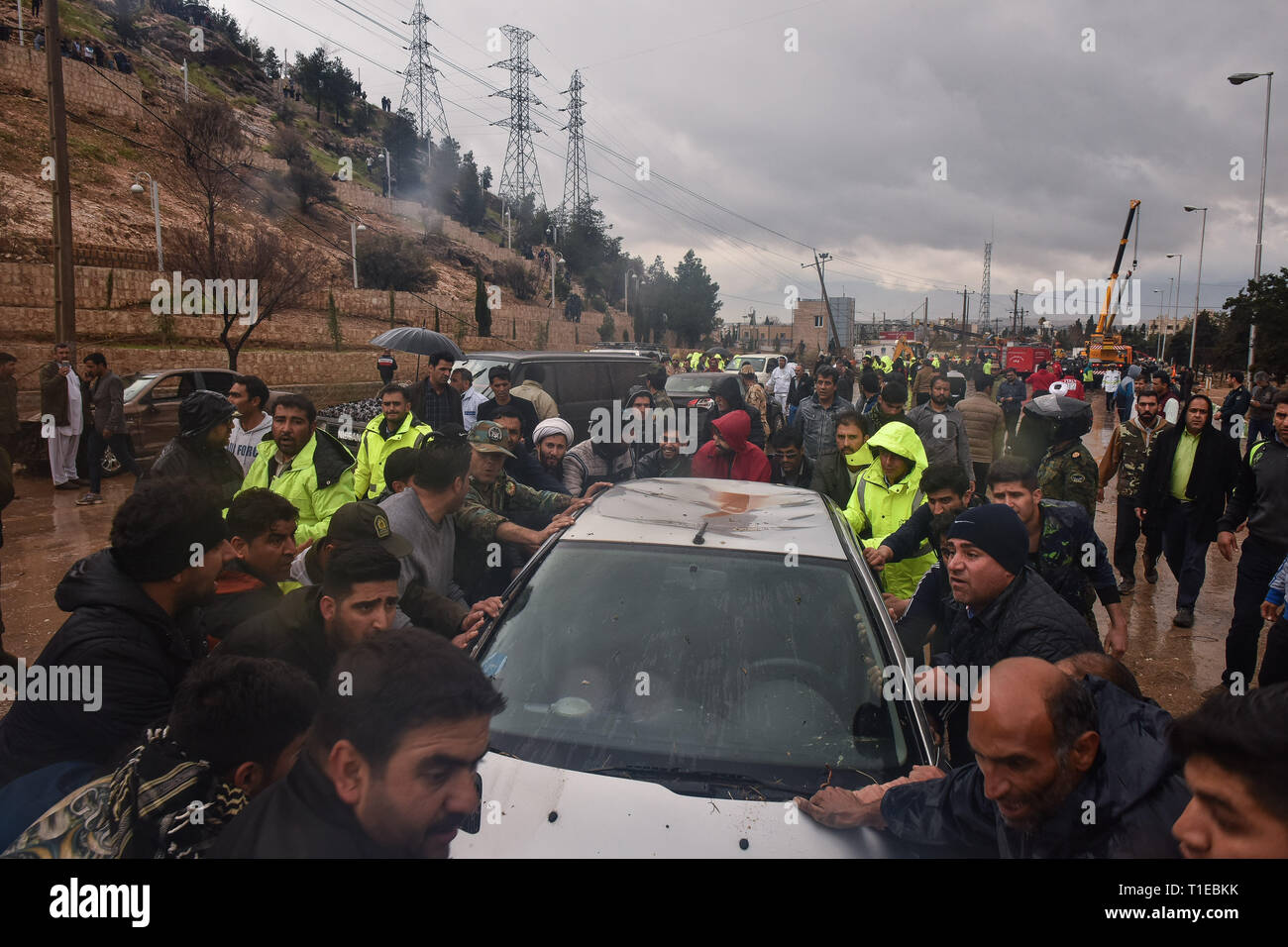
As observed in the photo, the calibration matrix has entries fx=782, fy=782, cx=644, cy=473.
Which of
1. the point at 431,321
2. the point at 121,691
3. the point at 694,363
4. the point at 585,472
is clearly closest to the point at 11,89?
the point at 431,321

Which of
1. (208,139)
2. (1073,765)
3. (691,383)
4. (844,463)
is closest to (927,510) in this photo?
(844,463)

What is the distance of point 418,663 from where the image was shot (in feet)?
4.48

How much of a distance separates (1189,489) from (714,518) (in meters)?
4.71

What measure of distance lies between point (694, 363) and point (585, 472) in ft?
52.4

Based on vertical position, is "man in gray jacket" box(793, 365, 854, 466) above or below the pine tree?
below

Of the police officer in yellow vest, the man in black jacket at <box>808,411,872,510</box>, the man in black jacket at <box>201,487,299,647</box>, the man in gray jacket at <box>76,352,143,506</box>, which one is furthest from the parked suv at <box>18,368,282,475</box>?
the man in black jacket at <box>201,487,299,647</box>

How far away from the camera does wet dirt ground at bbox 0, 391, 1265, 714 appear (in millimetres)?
5227

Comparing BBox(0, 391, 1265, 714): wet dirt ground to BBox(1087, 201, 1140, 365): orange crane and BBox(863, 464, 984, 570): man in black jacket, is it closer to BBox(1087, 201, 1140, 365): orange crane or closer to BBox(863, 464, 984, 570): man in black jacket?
BBox(863, 464, 984, 570): man in black jacket

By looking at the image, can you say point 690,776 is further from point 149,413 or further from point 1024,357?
point 1024,357

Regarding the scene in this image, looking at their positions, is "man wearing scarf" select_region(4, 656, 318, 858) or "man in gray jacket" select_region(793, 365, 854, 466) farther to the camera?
"man in gray jacket" select_region(793, 365, 854, 466)

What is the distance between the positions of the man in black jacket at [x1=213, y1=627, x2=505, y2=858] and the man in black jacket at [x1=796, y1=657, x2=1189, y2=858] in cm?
104
